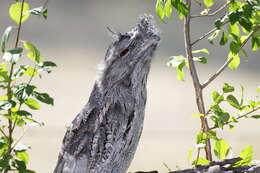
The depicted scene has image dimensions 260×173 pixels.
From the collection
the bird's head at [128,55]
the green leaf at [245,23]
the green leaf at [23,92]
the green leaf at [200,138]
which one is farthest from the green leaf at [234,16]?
the green leaf at [23,92]

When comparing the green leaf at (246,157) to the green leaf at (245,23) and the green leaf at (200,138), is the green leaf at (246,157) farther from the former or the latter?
the green leaf at (245,23)

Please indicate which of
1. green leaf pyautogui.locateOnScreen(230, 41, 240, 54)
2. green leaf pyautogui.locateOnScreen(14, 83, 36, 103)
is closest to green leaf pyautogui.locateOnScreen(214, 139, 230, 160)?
green leaf pyautogui.locateOnScreen(230, 41, 240, 54)

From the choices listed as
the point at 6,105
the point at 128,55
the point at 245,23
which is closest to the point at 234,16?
the point at 245,23

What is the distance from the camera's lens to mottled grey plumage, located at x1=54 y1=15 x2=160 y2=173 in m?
0.63

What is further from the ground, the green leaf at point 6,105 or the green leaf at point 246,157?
the green leaf at point 6,105

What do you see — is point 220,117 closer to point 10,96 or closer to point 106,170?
point 106,170

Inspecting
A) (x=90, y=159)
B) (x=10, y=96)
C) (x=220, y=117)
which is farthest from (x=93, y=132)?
(x=220, y=117)

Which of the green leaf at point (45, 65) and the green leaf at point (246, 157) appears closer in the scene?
the green leaf at point (45, 65)

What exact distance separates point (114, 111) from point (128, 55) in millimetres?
107

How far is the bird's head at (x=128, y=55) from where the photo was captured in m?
0.63

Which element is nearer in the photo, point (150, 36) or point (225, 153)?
point (150, 36)

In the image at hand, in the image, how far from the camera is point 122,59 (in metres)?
0.63

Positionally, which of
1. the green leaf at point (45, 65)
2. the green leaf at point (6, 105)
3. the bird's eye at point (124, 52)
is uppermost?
the bird's eye at point (124, 52)

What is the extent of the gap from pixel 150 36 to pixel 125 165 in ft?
0.81
